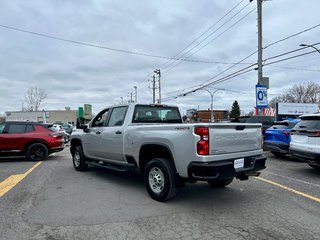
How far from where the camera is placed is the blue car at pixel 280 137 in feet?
36.8

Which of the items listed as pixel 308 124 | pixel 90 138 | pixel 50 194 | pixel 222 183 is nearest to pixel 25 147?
pixel 90 138

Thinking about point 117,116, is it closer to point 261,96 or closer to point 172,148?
point 172,148

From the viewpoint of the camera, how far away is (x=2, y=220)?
4832 mm

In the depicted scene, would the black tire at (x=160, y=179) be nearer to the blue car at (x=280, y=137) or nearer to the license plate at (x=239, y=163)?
the license plate at (x=239, y=163)

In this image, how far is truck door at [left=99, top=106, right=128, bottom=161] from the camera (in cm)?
708

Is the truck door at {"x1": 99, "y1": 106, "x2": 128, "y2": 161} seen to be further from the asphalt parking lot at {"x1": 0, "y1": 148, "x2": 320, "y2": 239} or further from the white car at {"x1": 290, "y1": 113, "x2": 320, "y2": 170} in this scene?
the white car at {"x1": 290, "y1": 113, "x2": 320, "y2": 170}

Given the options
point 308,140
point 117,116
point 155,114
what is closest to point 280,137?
point 308,140

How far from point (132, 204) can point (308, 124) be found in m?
5.68

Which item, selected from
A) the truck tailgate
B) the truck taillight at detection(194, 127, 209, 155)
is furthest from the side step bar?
the truck tailgate

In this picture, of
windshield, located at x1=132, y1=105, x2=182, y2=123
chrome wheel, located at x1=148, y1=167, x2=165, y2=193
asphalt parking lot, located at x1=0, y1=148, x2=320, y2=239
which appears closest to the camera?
asphalt parking lot, located at x1=0, y1=148, x2=320, y2=239

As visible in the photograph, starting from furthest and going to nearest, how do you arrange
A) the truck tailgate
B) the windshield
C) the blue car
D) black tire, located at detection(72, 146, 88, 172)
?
the blue car
black tire, located at detection(72, 146, 88, 172)
the windshield
the truck tailgate

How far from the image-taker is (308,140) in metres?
8.41

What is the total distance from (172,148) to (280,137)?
23.9 ft

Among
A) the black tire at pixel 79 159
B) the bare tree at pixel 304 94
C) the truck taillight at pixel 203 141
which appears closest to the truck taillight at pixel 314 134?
the truck taillight at pixel 203 141
